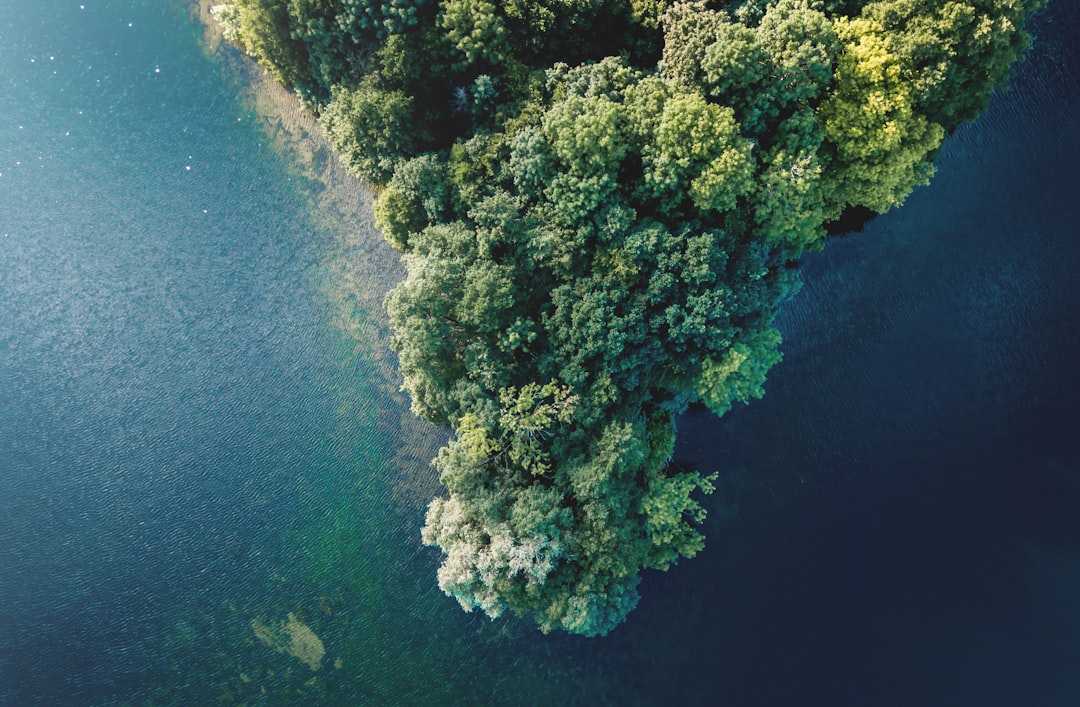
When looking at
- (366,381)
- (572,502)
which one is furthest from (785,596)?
(366,381)

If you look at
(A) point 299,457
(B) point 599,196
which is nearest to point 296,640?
(A) point 299,457

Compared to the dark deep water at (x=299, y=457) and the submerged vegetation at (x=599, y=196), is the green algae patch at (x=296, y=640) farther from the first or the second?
the submerged vegetation at (x=599, y=196)

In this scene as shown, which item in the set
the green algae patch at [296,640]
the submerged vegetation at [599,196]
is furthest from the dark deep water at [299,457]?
the submerged vegetation at [599,196]

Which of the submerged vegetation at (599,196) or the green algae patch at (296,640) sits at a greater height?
the submerged vegetation at (599,196)

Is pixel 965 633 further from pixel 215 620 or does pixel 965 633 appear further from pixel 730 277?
pixel 215 620

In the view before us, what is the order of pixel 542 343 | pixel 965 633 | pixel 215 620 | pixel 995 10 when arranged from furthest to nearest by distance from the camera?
pixel 215 620 < pixel 965 633 < pixel 542 343 < pixel 995 10

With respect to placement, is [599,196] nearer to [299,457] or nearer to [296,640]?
[299,457]
